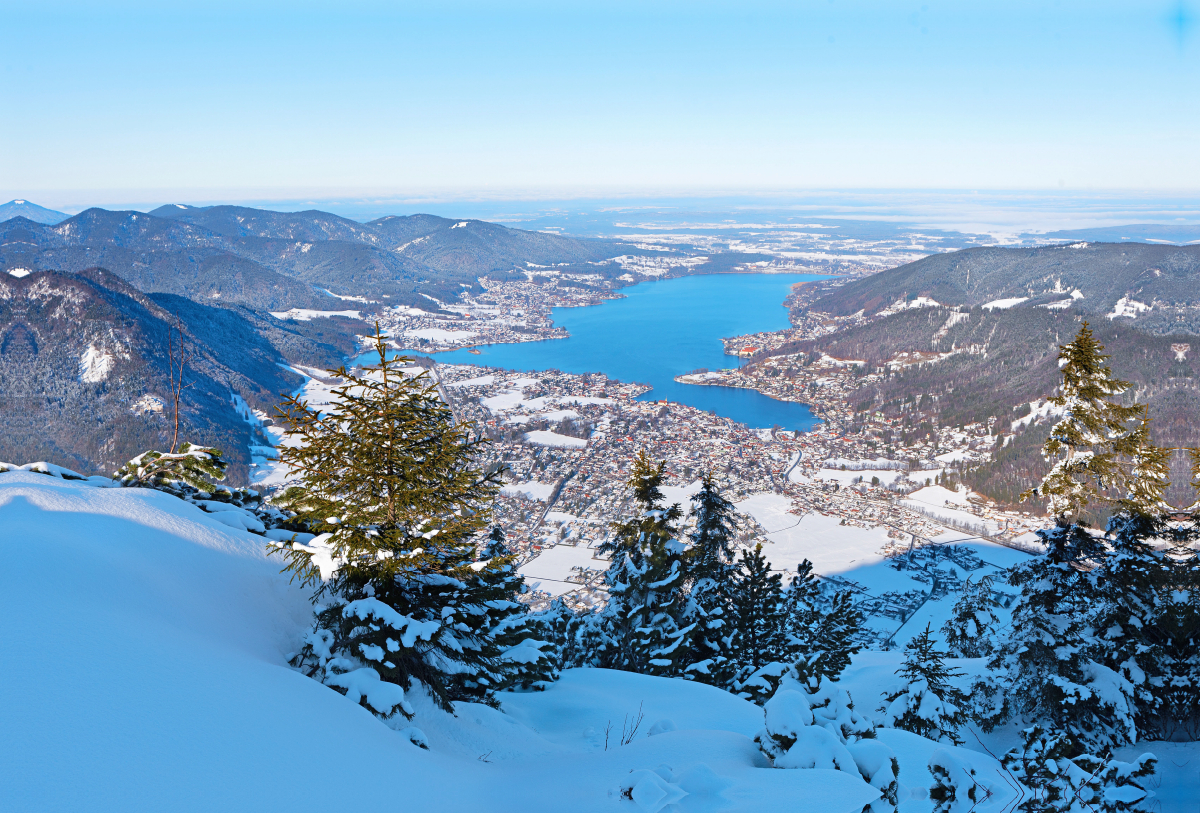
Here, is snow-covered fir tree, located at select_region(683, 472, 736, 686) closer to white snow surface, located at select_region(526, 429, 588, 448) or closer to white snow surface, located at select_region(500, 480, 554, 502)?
white snow surface, located at select_region(500, 480, 554, 502)

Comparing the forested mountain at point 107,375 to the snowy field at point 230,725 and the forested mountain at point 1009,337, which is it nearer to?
the snowy field at point 230,725

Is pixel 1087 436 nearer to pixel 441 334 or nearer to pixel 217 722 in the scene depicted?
pixel 217 722

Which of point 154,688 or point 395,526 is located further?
point 395,526

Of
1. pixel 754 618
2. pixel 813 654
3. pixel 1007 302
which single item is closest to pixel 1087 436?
pixel 813 654

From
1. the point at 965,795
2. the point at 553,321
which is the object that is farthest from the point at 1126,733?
the point at 553,321

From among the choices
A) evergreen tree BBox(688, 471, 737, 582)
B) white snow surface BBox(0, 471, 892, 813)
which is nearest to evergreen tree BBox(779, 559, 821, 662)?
evergreen tree BBox(688, 471, 737, 582)

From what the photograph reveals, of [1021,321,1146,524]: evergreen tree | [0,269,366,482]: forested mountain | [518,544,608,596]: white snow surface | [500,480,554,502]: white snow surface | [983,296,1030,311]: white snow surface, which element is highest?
[983,296,1030,311]: white snow surface
